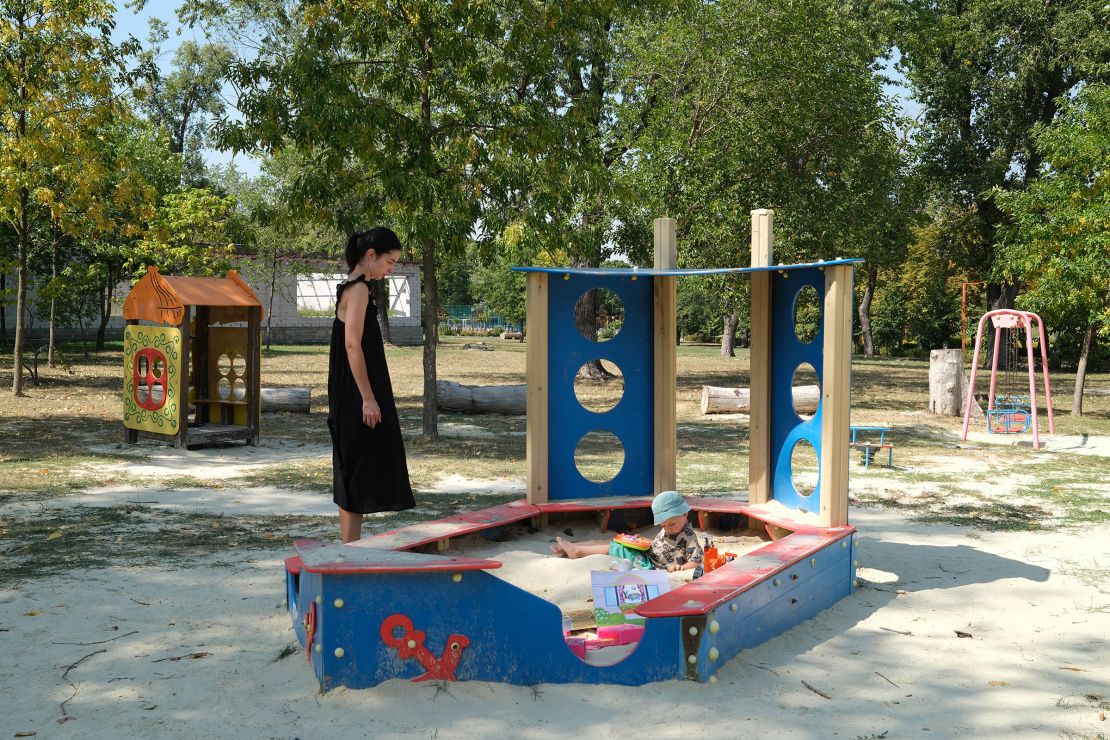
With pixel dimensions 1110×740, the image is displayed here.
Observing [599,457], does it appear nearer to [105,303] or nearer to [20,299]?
[20,299]

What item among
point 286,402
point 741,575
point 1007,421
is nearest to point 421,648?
point 741,575

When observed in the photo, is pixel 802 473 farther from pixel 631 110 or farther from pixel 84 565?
pixel 631 110

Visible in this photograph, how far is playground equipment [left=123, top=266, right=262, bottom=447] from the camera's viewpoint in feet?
35.0

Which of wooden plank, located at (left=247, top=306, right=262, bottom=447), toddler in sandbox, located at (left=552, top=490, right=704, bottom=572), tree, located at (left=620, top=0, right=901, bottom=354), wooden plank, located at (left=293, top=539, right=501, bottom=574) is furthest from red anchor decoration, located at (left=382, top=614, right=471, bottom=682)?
tree, located at (left=620, top=0, right=901, bottom=354)

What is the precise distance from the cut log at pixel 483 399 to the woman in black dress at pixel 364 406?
1006 centimetres

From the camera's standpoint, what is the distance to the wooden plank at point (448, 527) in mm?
4922

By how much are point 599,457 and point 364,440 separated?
6.40 m

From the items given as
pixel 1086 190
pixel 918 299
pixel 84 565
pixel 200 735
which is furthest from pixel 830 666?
pixel 918 299

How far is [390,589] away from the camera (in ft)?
12.3

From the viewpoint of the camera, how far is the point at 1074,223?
49.8 feet

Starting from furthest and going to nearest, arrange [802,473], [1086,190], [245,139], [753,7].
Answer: [753,7] → [1086,190] → [245,139] → [802,473]

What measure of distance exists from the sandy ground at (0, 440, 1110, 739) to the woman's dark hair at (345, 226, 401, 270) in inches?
70.6

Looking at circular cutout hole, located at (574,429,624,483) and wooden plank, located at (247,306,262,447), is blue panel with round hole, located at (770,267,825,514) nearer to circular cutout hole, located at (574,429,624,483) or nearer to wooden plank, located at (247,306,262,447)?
circular cutout hole, located at (574,429,624,483)

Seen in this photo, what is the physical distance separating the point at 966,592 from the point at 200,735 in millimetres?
4038
